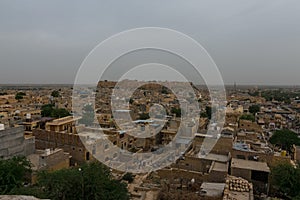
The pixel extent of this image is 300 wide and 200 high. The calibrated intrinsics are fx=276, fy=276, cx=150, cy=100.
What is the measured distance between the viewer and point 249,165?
929 cm

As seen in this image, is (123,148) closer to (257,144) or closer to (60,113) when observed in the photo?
(257,144)

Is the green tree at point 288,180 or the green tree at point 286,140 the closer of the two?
the green tree at point 288,180

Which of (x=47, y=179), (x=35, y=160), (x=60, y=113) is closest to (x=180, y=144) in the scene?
(x=35, y=160)

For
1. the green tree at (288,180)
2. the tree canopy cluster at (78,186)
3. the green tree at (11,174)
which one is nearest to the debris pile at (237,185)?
the green tree at (288,180)

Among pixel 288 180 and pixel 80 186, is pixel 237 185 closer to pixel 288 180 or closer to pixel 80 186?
pixel 288 180

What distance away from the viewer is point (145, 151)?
551 inches

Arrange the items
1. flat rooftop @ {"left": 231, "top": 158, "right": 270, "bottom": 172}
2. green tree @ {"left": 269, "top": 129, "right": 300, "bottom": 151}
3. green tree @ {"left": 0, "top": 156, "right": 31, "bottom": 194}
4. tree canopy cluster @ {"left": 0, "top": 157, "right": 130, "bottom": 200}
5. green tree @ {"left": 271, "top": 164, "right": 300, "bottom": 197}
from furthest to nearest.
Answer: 1. green tree @ {"left": 269, "top": 129, "right": 300, "bottom": 151}
2. flat rooftop @ {"left": 231, "top": 158, "right": 270, "bottom": 172}
3. green tree @ {"left": 271, "top": 164, "right": 300, "bottom": 197}
4. green tree @ {"left": 0, "top": 156, "right": 31, "bottom": 194}
5. tree canopy cluster @ {"left": 0, "top": 157, "right": 130, "bottom": 200}

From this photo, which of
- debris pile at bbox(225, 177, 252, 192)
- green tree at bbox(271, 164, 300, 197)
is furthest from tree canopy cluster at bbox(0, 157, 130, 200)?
green tree at bbox(271, 164, 300, 197)

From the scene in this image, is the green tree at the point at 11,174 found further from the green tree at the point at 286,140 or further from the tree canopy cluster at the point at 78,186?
the green tree at the point at 286,140

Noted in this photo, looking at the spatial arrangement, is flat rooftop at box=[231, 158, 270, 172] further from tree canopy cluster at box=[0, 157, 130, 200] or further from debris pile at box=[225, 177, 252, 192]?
tree canopy cluster at box=[0, 157, 130, 200]

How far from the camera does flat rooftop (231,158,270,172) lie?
8.97m

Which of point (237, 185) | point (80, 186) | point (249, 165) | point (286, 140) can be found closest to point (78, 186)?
point (80, 186)

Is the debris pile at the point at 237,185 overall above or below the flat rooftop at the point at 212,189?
above

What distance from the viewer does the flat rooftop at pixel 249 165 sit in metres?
8.97
